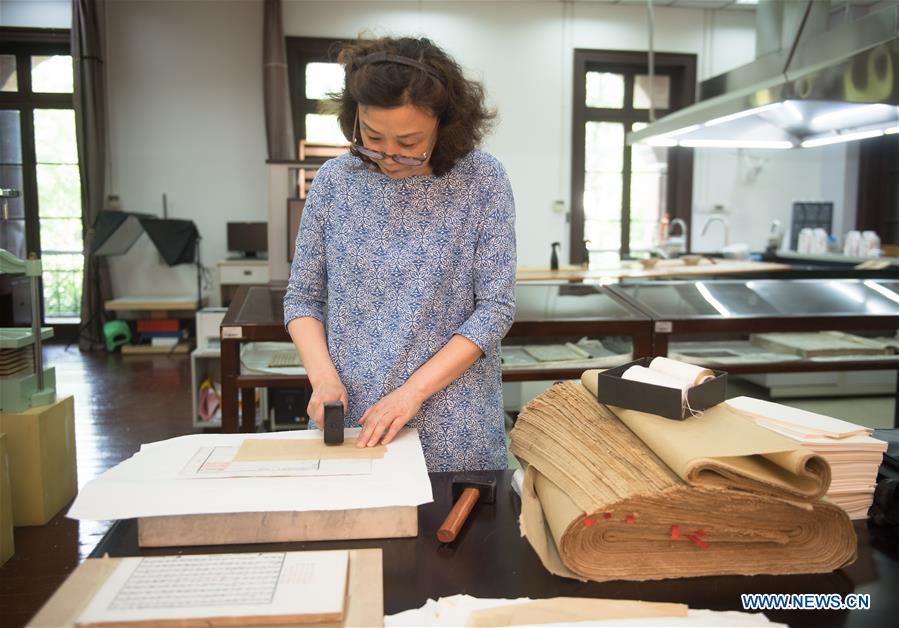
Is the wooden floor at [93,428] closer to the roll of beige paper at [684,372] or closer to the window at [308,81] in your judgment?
the roll of beige paper at [684,372]

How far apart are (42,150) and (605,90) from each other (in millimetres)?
5866

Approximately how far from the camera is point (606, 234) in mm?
7688

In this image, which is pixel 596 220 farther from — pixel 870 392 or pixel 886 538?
pixel 886 538

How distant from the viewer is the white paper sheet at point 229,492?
0.78 m

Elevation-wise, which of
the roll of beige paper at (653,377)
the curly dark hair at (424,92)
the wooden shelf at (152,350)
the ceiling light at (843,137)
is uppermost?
the ceiling light at (843,137)

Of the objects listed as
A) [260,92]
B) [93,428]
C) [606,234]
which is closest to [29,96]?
[260,92]

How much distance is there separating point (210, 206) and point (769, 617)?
7.06m

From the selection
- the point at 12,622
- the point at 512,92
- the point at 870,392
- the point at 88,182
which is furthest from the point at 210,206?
the point at 870,392

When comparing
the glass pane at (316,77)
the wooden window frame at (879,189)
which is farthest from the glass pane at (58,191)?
the wooden window frame at (879,189)

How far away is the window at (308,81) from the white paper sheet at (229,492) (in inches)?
250

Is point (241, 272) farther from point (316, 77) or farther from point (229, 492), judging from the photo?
point (229, 492)

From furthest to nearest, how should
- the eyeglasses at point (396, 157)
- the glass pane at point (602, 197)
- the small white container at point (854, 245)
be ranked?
the glass pane at point (602, 197)
the small white container at point (854, 245)
the eyeglasses at point (396, 157)

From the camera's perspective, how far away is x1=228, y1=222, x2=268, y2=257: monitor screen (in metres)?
6.77

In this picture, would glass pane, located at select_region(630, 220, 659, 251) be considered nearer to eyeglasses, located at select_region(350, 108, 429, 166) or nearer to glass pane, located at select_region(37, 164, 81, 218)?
glass pane, located at select_region(37, 164, 81, 218)
